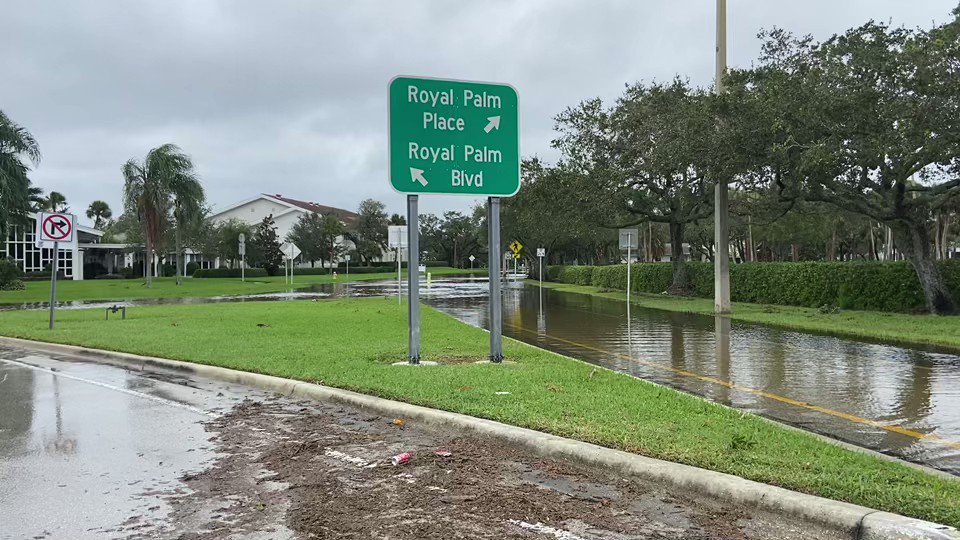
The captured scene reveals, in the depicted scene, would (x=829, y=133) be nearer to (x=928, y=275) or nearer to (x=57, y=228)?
(x=928, y=275)

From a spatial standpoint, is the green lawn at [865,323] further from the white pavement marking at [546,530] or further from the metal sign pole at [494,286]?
the white pavement marking at [546,530]

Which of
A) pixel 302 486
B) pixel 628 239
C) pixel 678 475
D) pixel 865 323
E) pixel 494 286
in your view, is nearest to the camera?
pixel 678 475

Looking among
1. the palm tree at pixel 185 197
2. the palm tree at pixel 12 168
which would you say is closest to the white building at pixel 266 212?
the palm tree at pixel 185 197

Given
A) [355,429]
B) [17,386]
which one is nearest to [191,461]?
[355,429]

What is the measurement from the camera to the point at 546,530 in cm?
436

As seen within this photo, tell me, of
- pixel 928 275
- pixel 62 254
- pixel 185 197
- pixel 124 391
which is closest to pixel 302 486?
pixel 124 391

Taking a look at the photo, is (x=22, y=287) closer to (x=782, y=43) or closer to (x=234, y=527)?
(x=782, y=43)

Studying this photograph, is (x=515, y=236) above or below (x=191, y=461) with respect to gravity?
above

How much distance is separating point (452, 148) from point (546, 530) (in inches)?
301

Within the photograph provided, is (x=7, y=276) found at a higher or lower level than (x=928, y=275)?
higher

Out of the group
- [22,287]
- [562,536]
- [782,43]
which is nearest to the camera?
[562,536]

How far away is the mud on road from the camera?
14.4 ft

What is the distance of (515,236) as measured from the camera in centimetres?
6781

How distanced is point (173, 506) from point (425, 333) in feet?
37.1
